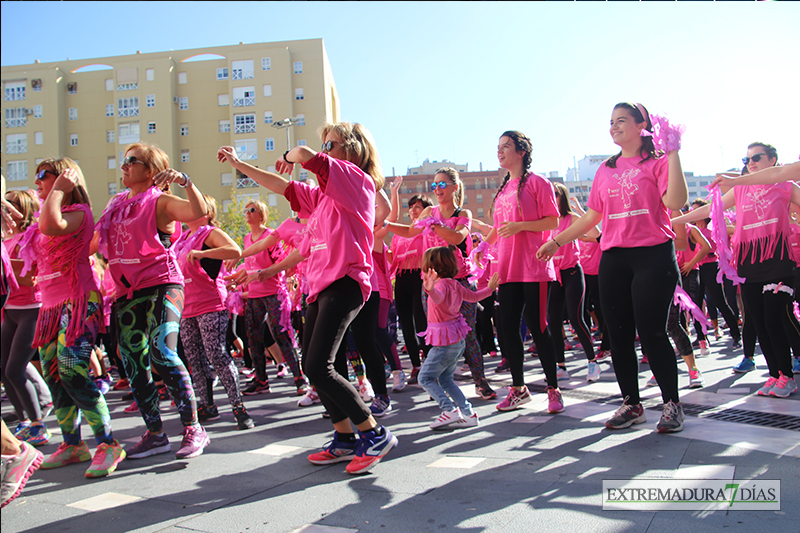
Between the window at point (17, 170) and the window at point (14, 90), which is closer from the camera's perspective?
the window at point (17, 170)

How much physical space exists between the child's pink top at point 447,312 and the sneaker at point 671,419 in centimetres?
154

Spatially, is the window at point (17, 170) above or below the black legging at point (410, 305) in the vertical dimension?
above

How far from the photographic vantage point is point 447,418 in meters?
4.16

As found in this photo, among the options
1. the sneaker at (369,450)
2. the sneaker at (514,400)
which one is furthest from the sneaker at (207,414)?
the sneaker at (514,400)

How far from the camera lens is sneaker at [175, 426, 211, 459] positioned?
3.73 metres

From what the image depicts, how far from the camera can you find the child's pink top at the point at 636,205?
12.4 feet

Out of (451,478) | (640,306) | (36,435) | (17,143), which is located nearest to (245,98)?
(17,143)

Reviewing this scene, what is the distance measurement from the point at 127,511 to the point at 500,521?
5.72 ft

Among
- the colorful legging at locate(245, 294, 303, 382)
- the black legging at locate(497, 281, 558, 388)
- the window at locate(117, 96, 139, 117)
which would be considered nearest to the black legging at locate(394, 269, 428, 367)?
the colorful legging at locate(245, 294, 303, 382)

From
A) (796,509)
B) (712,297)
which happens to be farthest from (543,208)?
(712,297)

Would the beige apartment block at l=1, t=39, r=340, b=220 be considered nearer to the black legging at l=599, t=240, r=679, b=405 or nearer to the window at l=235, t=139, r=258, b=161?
the window at l=235, t=139, r=258, b=161

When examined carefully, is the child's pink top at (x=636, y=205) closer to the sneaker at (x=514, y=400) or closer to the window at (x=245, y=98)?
the sneaker at (x=514, y=400)

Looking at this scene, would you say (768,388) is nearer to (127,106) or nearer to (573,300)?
(573,300)

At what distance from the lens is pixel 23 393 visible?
4461mm
